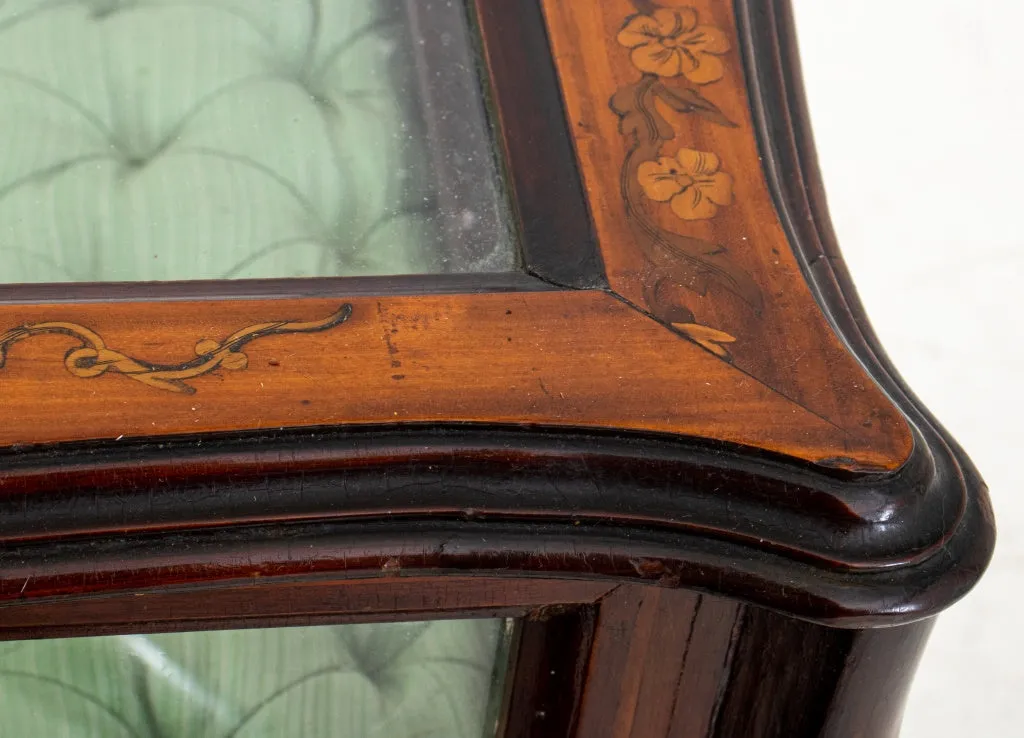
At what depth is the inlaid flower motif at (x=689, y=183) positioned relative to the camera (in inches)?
28.1

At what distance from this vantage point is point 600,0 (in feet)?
2.61

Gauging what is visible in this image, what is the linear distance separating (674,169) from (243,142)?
0.23 meters

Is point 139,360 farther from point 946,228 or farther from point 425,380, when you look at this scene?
point 946,228

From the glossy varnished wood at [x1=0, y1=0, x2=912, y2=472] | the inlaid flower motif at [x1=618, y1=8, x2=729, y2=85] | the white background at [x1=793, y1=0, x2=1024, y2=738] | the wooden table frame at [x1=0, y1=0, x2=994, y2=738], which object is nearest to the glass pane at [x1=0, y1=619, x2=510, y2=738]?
the wooden table frame at [x1=0, y1=0, x2=994, y2=738]

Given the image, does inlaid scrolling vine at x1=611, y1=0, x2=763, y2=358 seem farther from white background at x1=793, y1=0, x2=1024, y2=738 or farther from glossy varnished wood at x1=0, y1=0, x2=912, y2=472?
white background at x1=793, y1=0, x2=1024, y2=738

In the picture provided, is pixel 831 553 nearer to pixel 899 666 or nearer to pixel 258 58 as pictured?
pixel 899 666

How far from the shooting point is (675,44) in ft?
2.58

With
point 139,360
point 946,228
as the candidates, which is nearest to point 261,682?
point 139,360

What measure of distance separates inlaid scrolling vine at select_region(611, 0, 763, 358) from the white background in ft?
2.01

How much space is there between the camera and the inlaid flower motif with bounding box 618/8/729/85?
2.54 ft

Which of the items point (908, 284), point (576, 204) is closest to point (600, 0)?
point (576, 204)

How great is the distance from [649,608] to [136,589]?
0.81 feet

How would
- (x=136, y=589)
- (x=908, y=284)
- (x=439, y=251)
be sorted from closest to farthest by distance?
(x=136, y=589) → (x=439, y=251) → (x=908, y=284)

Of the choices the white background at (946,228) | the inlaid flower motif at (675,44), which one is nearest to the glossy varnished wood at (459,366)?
the inlaid flower motif at (675,44)
